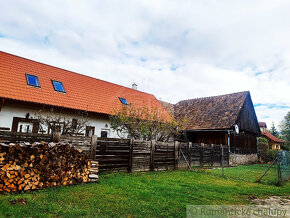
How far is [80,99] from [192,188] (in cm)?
1194

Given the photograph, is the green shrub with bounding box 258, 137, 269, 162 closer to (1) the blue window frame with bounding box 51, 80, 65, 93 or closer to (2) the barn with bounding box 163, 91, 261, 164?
(2) the barn with bounding box 163, 91, 261, 164

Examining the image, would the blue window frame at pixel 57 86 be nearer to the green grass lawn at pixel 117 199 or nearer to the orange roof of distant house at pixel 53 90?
the orange roof of distant house at pixel 53 90

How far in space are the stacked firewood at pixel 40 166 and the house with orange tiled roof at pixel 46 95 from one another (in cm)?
722

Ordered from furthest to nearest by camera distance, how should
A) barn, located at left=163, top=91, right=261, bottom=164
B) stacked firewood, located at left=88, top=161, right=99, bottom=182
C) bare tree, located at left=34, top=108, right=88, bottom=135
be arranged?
barn, located at left=163, top=91, right=261, bottom=164, bare tree, located at left=34, top=108, right=88, bottom=135, stacked firewood, located at left=88, top=161, right=99, bottom=182

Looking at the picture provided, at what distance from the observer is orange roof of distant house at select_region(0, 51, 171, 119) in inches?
519

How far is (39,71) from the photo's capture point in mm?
15969

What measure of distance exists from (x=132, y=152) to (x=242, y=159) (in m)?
14.6

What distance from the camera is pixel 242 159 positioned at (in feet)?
64.6

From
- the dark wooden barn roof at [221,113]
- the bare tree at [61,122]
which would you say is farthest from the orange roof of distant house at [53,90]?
the dark wooden barn roof at [221,113]

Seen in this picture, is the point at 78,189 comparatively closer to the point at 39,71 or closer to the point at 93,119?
the point at 93,119

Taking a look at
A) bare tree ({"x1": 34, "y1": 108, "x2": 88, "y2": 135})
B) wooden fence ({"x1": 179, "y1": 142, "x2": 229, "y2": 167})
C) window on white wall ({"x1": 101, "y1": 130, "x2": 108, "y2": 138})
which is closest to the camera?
bare tree ({"x1": 34, "y1": 108, "x2": 88, "y2": 135})

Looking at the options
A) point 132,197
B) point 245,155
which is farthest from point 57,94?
point 245,155

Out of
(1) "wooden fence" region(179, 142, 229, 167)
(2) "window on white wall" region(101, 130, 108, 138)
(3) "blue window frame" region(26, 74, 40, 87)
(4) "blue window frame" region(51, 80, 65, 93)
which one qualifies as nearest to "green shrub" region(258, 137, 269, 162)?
(1) "wooden fence" region(179, 142, 229, 167)

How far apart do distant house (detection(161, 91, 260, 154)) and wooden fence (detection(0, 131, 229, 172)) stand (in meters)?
5.22
